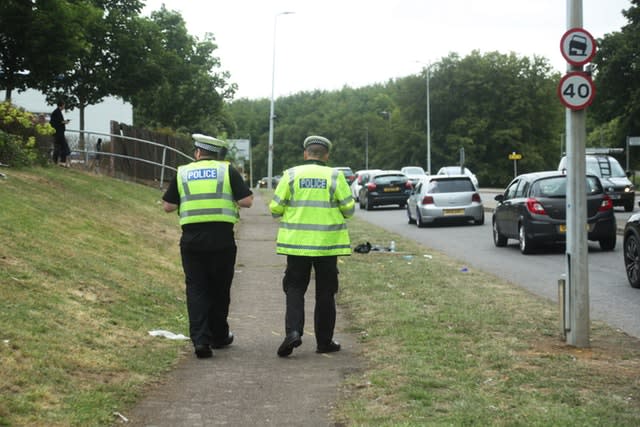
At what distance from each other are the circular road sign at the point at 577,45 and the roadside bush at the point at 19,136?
12.8 m

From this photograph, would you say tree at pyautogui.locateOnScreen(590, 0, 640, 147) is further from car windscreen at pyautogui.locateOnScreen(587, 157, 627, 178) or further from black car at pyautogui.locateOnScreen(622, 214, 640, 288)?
black car at pyautogui.locateOnScreen(622, 214, 640, 288)

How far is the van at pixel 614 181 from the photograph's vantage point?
3222 cm

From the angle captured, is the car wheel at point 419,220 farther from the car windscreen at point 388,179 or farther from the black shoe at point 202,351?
the black shoe at point 202,351

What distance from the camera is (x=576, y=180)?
854cm

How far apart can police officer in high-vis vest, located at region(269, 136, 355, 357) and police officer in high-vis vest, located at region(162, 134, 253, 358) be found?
366 millimetres

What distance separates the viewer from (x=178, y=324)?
32.3 ft

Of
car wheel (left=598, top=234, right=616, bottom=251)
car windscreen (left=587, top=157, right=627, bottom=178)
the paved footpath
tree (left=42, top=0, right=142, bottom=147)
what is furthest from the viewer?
tree (left=42, top=0, right=142, bottom=147)

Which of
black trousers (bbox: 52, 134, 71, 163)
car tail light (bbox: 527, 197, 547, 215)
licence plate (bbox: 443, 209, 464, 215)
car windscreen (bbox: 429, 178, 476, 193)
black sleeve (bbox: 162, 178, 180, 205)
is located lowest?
licence plate (bbox: 443, 209, 464, 215)

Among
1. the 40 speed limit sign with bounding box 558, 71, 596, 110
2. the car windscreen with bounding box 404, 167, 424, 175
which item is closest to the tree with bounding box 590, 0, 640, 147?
the car windscreen with bounding box 404, 167, 424, 175

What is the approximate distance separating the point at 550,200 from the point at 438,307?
8.50m

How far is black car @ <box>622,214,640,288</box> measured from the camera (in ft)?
43.6

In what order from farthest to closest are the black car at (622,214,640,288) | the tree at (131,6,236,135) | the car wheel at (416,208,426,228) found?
the tree at (131,6,236,135) < the car wheel at (416,208,426,228) < the black car at (622,214,640,288)

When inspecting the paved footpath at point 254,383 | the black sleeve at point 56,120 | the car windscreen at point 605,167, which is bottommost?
the paved footpath at point 254,383

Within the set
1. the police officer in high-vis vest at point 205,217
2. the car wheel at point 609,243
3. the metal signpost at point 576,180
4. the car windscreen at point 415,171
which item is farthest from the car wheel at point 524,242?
the car windscreen at point 415,171
